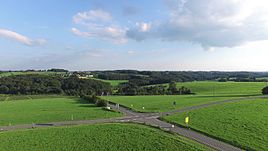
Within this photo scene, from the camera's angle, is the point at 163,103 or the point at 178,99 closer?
the point at 163,103

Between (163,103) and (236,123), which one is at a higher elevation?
(236,123)

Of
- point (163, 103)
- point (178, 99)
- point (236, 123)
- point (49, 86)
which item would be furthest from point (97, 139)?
point (49, 86)

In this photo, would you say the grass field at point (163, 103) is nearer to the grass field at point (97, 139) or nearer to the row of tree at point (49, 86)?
the grass field at point (97, 139)

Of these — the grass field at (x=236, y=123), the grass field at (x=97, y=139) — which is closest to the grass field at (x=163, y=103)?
the grass field at (x=236, y=123)

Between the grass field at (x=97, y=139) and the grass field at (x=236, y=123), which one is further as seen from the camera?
the grass field at (x=236, y=123)

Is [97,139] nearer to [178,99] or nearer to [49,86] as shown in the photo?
[178,99]

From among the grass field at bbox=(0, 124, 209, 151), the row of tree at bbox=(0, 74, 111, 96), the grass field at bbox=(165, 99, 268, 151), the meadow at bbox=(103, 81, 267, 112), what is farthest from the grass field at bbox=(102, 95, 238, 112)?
the row of tree at bbox=(0, 74, 111, 96)
